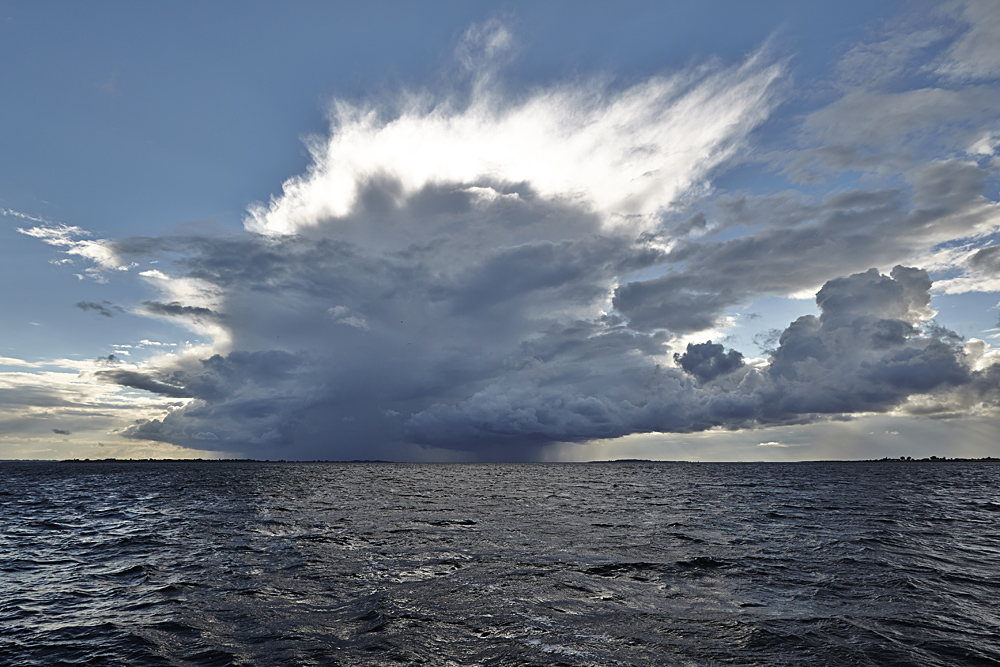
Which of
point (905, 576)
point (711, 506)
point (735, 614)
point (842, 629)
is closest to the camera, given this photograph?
point (842, 629)

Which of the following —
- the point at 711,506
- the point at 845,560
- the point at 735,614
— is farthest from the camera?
the point at 711,506

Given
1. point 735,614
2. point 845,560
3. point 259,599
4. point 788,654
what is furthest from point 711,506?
point 259,599

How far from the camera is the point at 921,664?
37.5 feet

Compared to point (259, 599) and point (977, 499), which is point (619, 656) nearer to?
point (259, 599)

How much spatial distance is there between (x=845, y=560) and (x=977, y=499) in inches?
2033

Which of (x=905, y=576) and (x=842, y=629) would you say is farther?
(x=905, y=576)

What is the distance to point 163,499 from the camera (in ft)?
190

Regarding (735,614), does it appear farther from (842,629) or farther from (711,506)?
(711,506)

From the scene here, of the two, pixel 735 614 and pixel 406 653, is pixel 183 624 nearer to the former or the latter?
pixel 406 653

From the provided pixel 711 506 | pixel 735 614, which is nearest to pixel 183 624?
pixel 735 614

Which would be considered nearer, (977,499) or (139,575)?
(139,575)

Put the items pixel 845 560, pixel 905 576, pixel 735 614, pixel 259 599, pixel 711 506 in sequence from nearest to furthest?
pixel 735 614 < pixel 259 599 < pixel 905 576 < pixel 845 560 < pixel 711 506

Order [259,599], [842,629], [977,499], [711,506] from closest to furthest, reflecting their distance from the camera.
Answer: [842,629]
[259,599]
[711,506]
[977,499]

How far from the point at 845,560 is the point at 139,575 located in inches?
1187
